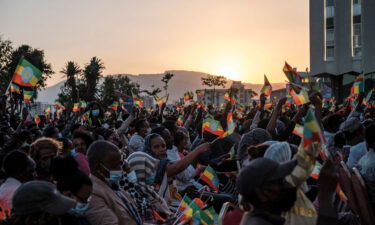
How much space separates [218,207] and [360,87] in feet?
30.1

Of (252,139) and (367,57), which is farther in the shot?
(367,57)

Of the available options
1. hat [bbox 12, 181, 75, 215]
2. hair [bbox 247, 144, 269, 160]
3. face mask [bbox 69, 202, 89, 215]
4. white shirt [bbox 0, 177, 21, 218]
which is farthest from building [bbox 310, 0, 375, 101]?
hat [bbox 12, 181, 75, 215]

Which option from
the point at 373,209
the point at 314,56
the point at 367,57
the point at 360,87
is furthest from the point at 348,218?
the point at 314,56

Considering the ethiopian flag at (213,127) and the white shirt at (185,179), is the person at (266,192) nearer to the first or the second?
the white shirt at (185,179)

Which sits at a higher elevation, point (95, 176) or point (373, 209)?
point (95, 176)

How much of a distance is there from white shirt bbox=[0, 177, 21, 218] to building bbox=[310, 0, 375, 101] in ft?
151

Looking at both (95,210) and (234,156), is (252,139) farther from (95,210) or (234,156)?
(95,210)

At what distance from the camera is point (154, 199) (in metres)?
5.58

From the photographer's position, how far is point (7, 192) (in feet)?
17.0

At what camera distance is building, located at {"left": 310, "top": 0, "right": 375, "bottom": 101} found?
5038 cm

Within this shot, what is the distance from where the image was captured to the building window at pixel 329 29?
171 feet

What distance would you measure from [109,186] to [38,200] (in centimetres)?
133

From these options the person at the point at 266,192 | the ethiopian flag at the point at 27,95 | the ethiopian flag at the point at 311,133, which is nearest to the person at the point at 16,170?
the person at the point at 266,192

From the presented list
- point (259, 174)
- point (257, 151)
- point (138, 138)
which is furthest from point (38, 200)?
point (138, 138)
